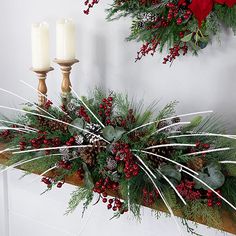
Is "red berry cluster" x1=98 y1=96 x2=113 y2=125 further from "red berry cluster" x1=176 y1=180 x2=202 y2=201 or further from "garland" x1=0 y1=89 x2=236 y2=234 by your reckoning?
"red berry cluster" x1=176 y1=180 x2=202 y2=201

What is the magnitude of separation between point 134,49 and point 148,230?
49 centimetres

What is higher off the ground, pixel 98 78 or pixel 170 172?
pixel 98 78

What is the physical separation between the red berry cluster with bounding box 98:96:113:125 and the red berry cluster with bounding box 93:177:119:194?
15 centimetres

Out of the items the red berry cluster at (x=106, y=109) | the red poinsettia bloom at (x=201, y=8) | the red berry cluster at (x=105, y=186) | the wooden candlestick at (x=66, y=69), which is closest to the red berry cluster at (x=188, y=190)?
the red berry cluster at (x=105, y=186)

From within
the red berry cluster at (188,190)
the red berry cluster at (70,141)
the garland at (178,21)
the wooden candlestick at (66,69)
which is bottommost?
the red berry cluster at (188,190)

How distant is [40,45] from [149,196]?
1.92 ft

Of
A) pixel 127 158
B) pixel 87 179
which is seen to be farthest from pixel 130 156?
pixel 87 179

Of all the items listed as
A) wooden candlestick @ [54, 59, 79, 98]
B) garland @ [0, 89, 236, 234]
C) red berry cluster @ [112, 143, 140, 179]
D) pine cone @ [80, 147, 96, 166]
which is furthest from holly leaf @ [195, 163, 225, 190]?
wooden candlestick @ [54, 59, 79, 98]

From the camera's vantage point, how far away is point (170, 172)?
1025 mm

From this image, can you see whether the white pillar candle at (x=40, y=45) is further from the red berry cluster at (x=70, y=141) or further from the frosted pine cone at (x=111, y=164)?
the frosted pine cone at (x=111, y=164)

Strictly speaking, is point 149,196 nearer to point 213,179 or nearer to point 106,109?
point 213,179

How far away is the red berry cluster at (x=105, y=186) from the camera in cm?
105

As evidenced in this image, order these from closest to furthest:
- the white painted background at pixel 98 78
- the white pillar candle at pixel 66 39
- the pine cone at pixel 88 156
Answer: the pine cone at pixel 88 156
the white painted background at pixel 98 78
the white pillar candle at pixel 66 39

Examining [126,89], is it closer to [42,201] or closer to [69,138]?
[69,138]
